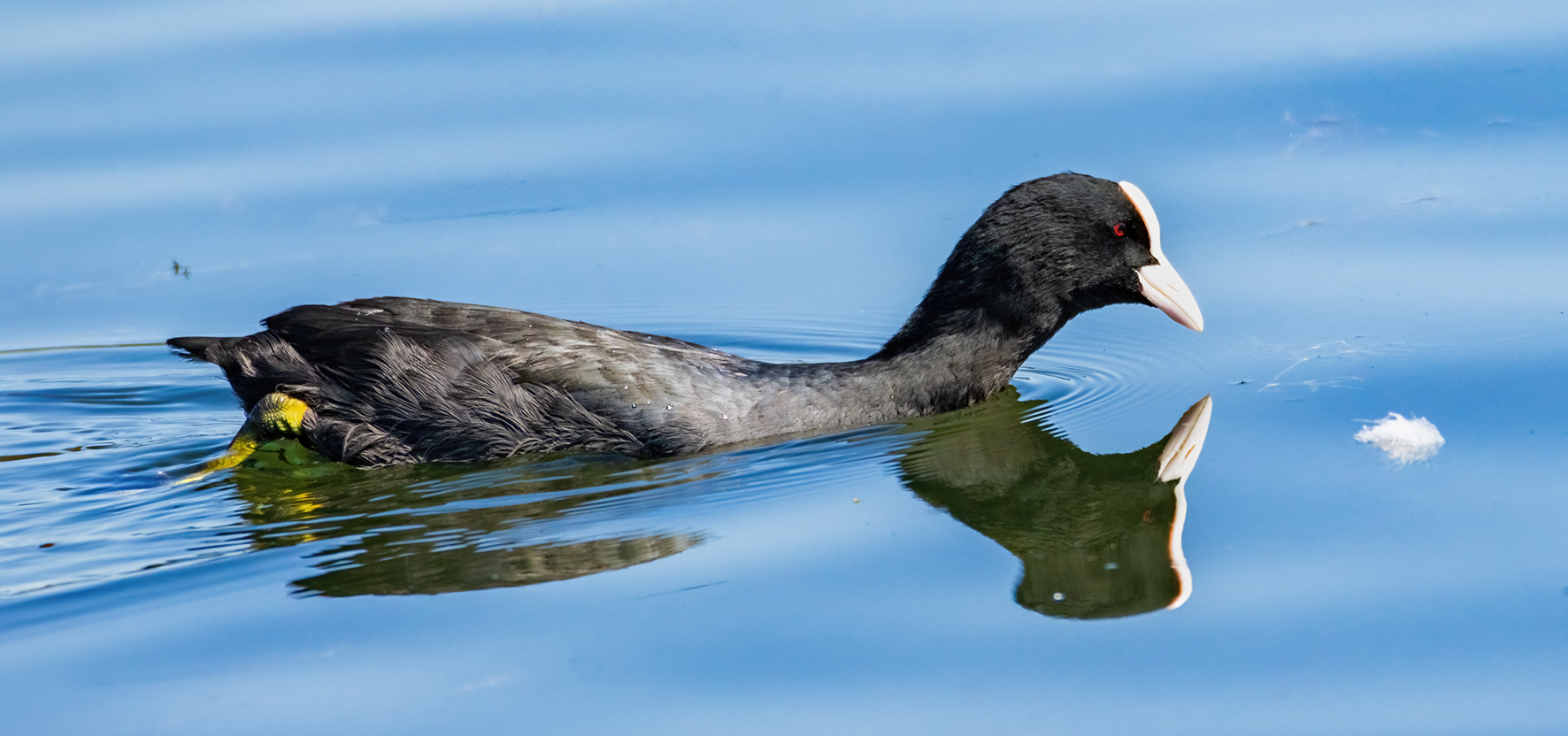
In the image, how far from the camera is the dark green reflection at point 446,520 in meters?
4.06

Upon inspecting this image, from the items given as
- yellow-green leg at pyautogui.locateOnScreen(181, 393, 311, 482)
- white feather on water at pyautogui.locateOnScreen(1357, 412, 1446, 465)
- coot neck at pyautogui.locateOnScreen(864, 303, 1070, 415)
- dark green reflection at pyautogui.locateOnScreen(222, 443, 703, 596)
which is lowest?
dark green reflection at pyautogui.locateOnScreen(222, 443, 703, 596)

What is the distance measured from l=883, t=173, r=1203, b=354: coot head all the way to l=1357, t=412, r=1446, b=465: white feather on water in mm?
744

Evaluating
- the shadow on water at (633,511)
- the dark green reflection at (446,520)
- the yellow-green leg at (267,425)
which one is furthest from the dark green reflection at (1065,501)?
the yellow-green leg at (267,425)

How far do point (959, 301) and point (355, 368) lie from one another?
1.87 meters

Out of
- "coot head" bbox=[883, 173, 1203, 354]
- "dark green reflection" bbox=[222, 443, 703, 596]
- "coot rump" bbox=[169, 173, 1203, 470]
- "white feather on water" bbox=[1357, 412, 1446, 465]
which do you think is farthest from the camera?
"coot head" bbox=[883, 173, 1203, 354]

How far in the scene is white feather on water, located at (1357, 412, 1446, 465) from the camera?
4688 millimetres

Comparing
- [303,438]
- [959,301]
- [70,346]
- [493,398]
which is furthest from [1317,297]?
[70,346]

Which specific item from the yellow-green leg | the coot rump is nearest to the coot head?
the coot rump

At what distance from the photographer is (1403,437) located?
4816 millimetres

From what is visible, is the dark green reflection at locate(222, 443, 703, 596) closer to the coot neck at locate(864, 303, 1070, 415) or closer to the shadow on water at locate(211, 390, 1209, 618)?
the shadow on water at locate(211, 390, 1209, 618)

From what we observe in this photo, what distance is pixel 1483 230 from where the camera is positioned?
632 cm

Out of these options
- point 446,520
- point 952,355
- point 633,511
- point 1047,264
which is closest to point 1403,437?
point 1047,264

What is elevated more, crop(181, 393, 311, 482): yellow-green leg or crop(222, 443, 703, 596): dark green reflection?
crop(181, 393, 311, 482): yellow-green leg

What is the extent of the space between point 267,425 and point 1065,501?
235 centimetres
